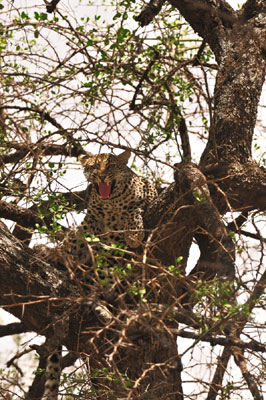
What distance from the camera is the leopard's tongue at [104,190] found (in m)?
6.21

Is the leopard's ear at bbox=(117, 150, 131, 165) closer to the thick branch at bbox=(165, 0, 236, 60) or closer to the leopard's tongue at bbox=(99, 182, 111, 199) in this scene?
the leopard's tongue at bbox=(99, 182, 111, 199)

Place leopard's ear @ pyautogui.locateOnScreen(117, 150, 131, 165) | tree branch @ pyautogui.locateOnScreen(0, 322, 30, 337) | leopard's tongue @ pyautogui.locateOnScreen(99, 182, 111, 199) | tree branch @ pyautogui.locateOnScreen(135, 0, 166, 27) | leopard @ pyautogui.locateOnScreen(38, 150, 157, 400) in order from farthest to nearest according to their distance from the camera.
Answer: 1. tree branch @ pyautogui.locateOnScreen(0, 322, 30, 337)
2. leopard's ear @ pyautogui.locateOnScreen(117, 150, 131, 165)
3. leopard's tongue @ pyautogui.locateOnScreen(99, 182, 111, 199)
4. leopard @ pyautogui.locateOnScreen(38, 150, 157, 400)
5. tree branch @ pyautogui.locateOnScreen(135, 0, 166, 27)

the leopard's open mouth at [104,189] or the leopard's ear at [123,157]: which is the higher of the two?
the leopard's ear at [123,157]

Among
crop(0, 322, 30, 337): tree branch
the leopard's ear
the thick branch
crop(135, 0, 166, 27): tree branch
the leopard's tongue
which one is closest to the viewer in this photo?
crop(135, 0, 166, 27): tree branch

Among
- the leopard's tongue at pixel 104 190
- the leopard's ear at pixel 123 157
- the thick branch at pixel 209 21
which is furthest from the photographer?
the leopard's ear at pixel 123 157

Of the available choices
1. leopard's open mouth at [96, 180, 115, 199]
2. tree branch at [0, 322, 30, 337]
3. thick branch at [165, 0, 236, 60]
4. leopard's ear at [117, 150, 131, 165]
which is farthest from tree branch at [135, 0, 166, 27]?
tree branch at [0, 322, 30, 337]

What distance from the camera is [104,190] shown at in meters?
6.25

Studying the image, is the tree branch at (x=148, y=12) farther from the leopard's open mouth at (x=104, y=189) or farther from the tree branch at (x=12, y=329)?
the tree branch at (x=12, y=329)

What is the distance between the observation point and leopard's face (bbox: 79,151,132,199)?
6.18 metres

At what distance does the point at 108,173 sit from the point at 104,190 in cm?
15

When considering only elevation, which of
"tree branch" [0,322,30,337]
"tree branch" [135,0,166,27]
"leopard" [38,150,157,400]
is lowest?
"tree branch" [0,322,30,337]

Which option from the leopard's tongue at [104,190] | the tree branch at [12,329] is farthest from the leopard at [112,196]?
the tree branch at [12,329]

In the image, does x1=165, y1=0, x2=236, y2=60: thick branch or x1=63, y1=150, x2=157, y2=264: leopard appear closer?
x1=165, y1=0, x2=236, y2=60: thick branch

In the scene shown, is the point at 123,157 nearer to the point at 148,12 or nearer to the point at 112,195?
the point at 112,195
